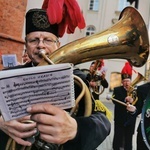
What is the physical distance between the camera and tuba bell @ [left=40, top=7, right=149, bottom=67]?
1354mm

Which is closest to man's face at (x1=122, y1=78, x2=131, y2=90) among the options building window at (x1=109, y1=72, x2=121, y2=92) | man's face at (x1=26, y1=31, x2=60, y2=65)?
man's face at (x1=26, y1=31, x2=60, y2=65)

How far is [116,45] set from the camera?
4.81 ft

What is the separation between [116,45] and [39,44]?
51 cm

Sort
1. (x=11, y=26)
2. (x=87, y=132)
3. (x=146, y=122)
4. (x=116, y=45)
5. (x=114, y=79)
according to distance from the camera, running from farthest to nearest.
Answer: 1. (x=114, y=79)
2. (x=11, y=26)
3. (x=146, y=122)
4. (x=116, y=45)
5. (x=87, y=132)

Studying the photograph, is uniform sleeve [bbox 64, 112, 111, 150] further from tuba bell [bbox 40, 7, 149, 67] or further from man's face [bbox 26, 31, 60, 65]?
man's face [bbox 26, 31, 60, 65]

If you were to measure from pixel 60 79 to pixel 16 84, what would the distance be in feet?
0.48

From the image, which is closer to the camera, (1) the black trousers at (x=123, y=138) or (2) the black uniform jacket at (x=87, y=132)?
(2) the black uniform jacket at (x=87, y=132)

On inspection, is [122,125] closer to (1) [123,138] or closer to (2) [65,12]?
(1) [123,138]

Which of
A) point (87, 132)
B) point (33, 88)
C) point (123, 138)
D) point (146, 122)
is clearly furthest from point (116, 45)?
point (123, 138)

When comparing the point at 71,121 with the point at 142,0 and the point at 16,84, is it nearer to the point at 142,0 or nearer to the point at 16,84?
the point at 16,84

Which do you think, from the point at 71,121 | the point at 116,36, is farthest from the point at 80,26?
the point at 71,121

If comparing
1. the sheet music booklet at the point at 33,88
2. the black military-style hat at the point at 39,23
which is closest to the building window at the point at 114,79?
the black military-style hat at the point at 39,23

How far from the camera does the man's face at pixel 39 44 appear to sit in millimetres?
1726

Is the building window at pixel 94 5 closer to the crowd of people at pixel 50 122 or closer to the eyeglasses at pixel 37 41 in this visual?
the crowd of people at pixel 50 122
